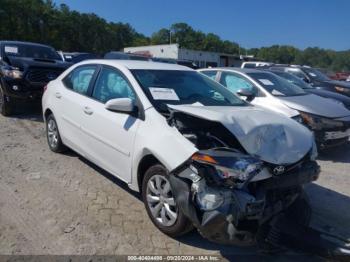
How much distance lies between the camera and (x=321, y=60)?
94.4 m

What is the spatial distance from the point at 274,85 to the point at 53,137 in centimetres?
447

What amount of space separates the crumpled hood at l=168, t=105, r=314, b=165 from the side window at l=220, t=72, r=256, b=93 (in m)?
4.10

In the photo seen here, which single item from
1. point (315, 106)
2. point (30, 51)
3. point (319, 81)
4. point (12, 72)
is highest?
point (30, 51)

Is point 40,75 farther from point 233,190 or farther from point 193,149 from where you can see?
point 233,190

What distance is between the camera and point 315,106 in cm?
727

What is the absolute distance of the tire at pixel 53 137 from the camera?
20.0ft

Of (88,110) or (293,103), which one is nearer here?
(88,110)

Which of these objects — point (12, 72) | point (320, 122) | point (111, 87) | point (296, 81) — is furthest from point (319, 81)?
point (111, 87)

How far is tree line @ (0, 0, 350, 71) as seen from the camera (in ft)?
199

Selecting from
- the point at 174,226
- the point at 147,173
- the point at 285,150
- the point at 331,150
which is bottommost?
the point at 331,150

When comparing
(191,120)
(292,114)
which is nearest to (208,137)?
(191,120)

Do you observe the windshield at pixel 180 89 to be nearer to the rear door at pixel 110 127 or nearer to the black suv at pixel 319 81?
the rear door at pixel 110 127

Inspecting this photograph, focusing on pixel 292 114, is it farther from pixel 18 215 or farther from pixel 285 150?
pixel 18 215

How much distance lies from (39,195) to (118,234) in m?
1.36
